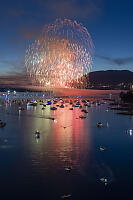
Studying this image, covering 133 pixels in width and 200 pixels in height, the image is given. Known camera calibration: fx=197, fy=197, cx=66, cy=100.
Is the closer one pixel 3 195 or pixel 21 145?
pixel 3 195

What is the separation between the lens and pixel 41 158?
71.3 feet

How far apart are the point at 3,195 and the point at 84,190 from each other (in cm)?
606

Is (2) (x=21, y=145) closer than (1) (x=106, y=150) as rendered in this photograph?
No

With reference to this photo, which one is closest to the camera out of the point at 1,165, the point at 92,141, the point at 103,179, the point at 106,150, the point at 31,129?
the point at 103,179

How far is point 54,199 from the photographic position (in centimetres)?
1391

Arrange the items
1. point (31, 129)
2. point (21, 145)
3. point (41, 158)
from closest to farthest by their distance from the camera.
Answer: point (41, 158)
point (21, 145)
point (31, 129)

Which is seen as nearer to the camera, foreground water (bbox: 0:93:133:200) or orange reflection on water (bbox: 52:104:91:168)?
foreground water (bbox: 0:93:133:200)

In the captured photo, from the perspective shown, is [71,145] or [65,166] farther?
[71,145]

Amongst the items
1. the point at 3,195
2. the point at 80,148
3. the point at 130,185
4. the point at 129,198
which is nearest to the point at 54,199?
the point at 3,195

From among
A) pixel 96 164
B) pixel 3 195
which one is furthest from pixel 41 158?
pixel 3 195

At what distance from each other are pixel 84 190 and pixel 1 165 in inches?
361

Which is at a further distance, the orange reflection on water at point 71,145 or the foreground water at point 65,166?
the orange reflection on water at point 71,145

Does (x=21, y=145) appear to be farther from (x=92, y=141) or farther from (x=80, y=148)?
(x=92, y=141)

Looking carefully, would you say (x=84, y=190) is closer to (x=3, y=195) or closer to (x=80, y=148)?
→ (x=3, y=195)
